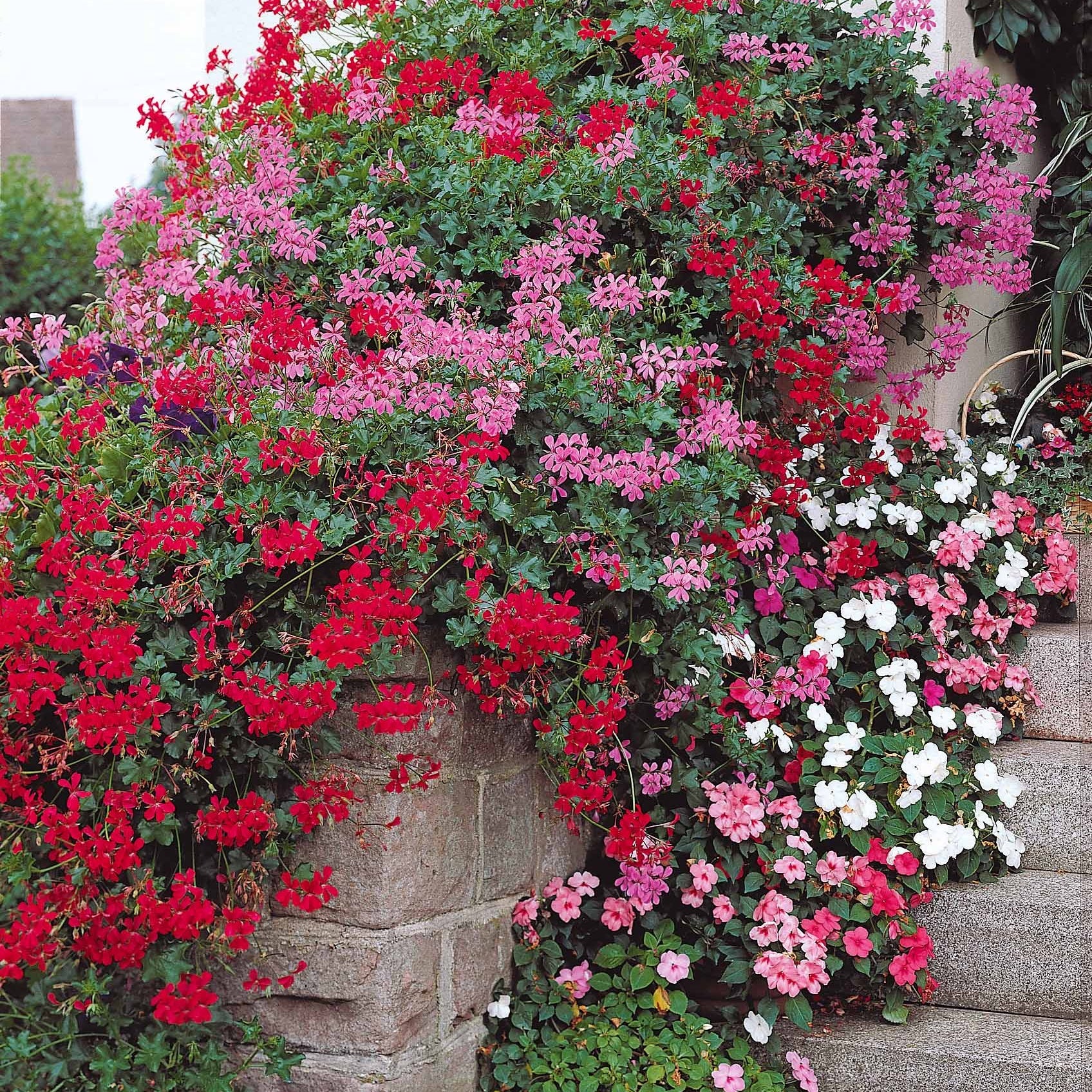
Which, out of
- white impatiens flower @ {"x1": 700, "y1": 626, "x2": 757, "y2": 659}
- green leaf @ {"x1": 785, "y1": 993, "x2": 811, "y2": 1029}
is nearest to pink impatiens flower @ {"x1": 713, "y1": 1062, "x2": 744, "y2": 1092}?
green leaf @ {"x1": 785, "y1": 993, "x2": 811, "y2": 1029}

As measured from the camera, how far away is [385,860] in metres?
1.77

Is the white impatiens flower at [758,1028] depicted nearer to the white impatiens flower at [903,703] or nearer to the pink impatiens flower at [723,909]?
the pink impatiens flower at [723,909]

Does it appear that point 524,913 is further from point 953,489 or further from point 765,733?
point 953,489

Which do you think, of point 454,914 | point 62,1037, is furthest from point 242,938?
point 454,914

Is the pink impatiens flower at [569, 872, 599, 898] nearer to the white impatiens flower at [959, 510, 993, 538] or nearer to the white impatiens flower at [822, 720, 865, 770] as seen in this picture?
the white impatiens flower at [822, 720, 865, 770]

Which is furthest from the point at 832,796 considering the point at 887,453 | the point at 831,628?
the point at 887,453

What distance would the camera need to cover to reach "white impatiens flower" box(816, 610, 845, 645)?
7.84 feet

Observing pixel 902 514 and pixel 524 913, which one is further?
pixel 902 514

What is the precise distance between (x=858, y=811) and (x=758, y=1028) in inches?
18.1

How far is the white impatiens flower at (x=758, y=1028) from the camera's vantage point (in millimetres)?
2049

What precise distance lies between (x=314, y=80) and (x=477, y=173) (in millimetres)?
826

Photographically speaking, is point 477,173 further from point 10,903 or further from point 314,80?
point 10,903

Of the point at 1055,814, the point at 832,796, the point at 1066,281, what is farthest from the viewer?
the point at 1066,281

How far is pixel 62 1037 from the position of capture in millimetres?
1561
